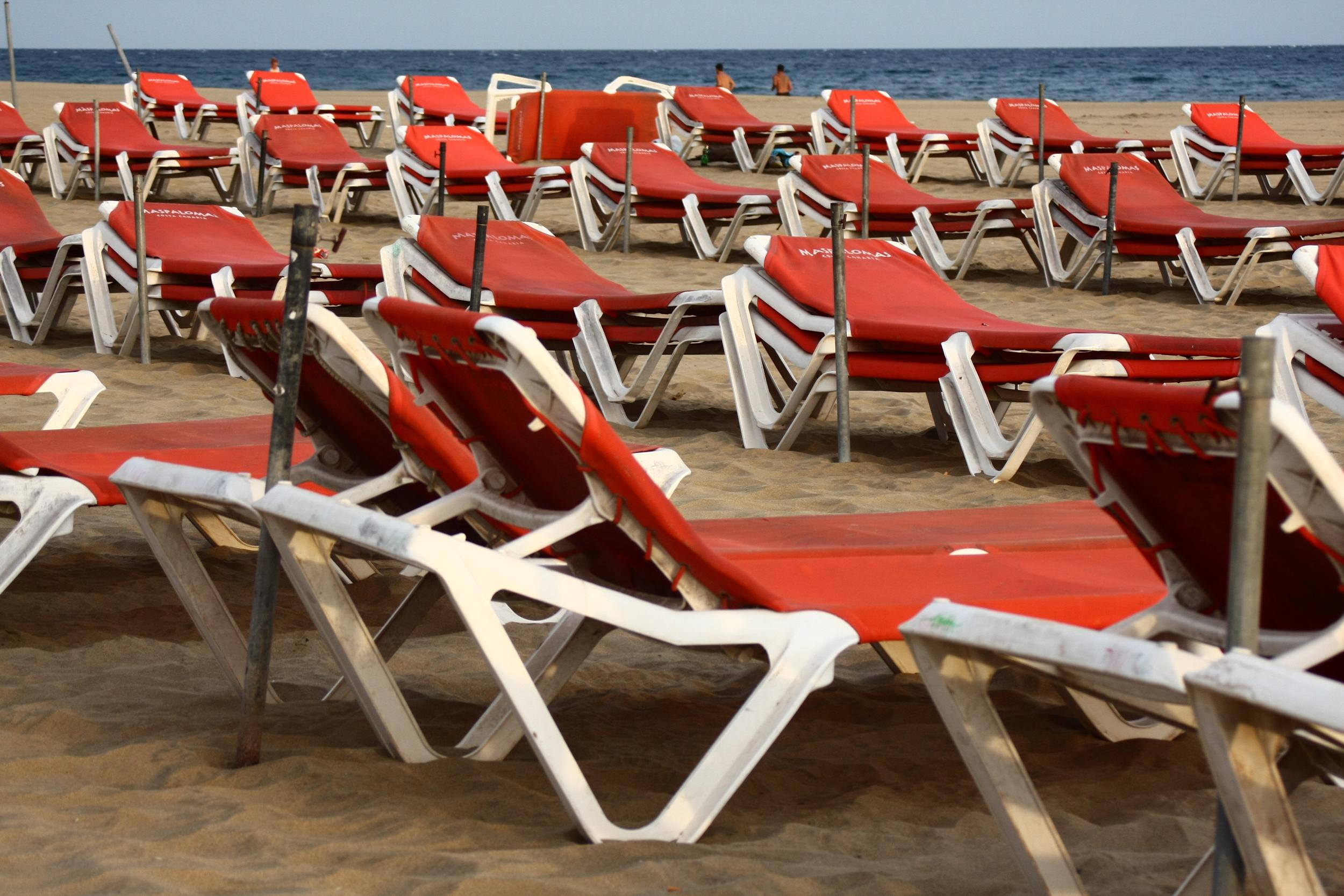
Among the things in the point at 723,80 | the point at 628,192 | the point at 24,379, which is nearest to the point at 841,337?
the point at 24,379

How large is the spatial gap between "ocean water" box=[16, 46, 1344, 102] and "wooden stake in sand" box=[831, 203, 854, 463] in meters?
38.5

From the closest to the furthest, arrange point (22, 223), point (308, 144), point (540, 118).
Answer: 1. point (22, 223)
2. point (308, 144)
3. point (540, 118)

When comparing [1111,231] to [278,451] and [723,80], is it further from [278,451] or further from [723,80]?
[723,80]

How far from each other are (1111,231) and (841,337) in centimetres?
435

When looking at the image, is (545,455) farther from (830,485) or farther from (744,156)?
(744,156)

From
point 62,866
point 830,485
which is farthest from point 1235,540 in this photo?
point 830,485

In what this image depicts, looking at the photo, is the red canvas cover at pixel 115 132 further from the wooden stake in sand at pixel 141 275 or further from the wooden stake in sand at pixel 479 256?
the wooden stake in sand at pixel 479 256

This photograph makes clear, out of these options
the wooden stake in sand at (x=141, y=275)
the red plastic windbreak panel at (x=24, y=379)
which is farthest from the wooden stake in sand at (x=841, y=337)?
the wooden stake in sand at (x=141, y=275)

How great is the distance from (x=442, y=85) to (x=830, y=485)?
1288cm

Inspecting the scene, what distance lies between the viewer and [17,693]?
312 cm

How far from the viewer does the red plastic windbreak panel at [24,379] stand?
4355mm

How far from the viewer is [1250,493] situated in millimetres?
1604

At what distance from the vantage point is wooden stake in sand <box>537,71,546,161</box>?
47.8 feet

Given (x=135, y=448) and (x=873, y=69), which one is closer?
(x=135, y=448)
